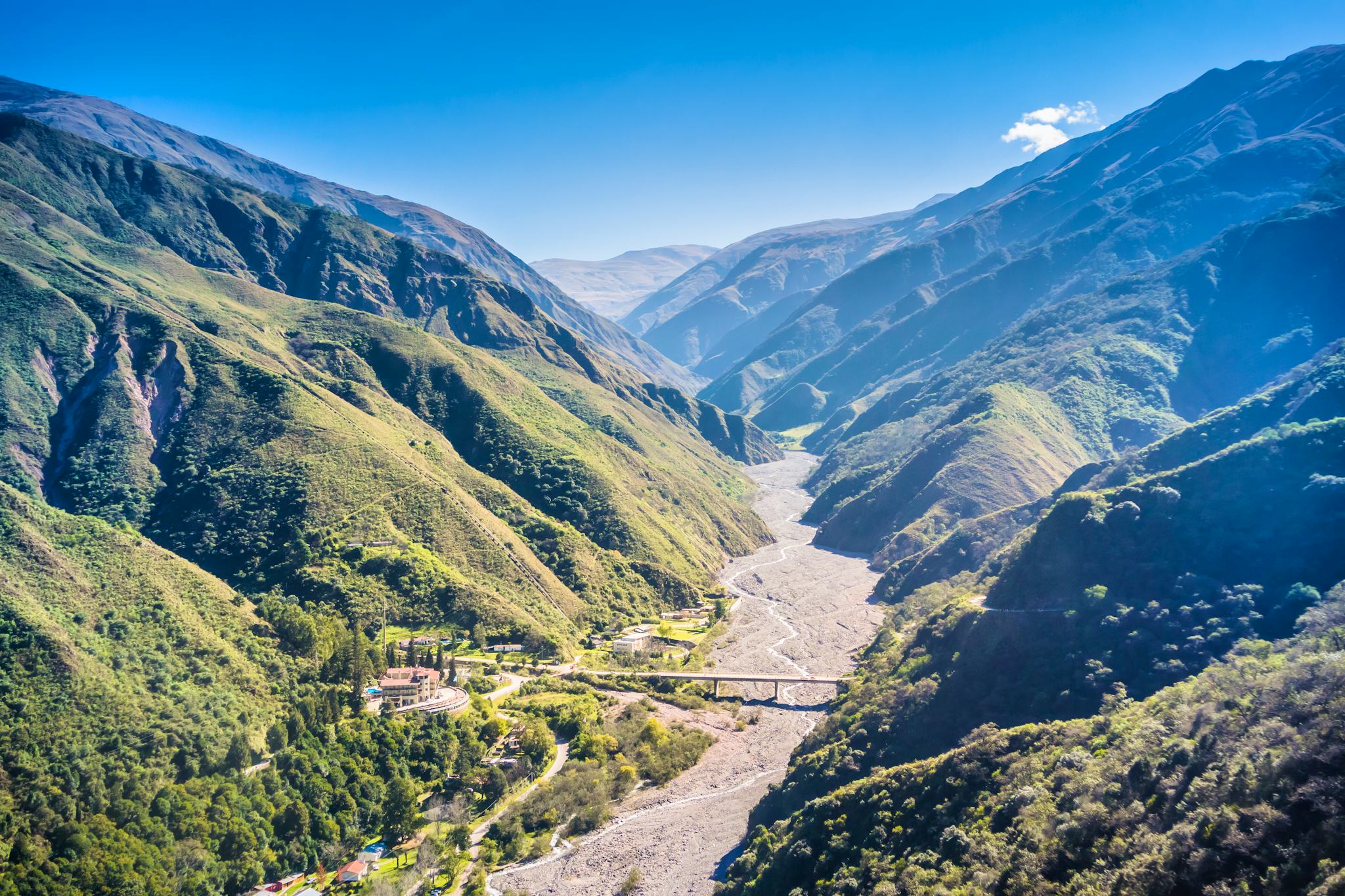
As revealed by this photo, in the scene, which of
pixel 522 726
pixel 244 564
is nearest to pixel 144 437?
pixel 244 564

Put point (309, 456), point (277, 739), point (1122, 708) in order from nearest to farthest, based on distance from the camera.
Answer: point (1122, 708) → point (277, 739) → point (309, 456)

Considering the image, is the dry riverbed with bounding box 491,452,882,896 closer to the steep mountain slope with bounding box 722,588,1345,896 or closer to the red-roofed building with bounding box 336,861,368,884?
the steep mountain slope with bounding box 722,588,1345,896

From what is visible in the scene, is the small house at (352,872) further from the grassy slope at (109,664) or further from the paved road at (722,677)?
the paved road at (722,677)

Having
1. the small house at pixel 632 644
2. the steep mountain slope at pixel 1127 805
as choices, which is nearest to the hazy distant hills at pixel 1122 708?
the steep mountain slope at pixel 1127 805

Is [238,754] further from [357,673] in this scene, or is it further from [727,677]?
[727,677]

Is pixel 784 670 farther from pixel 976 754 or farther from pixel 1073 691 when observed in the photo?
pixel 976 754

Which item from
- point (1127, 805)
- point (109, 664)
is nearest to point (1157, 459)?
point (1127, 805)
